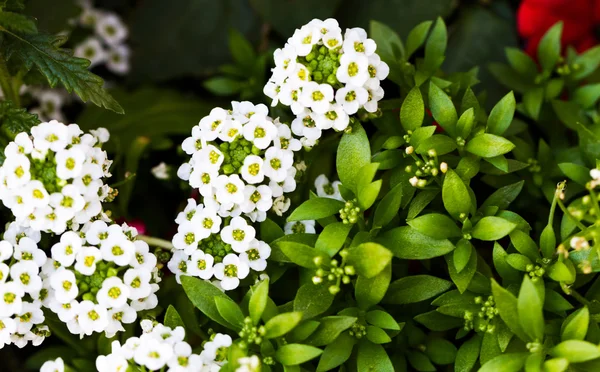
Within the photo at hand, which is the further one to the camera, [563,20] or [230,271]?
[563,20]

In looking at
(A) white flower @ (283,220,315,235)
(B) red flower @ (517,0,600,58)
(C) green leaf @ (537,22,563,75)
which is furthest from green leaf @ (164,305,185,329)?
(B) red flower @ (517,0,600,58)

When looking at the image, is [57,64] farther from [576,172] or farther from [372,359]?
[576,172]

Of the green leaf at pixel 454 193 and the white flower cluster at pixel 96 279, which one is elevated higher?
the green leaf at pixel 454 193

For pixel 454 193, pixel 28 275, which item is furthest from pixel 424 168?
pixel 28 275

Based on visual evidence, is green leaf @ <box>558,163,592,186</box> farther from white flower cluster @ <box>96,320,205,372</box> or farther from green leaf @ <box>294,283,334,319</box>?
white flower cluster @ <box>96,320,205,372</box>

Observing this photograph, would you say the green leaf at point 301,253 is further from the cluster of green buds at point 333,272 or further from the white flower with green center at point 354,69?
the white flower with green center at point 354,69

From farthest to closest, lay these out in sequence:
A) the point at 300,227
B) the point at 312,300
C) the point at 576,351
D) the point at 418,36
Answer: the point at 418,36 < the point at 300,227 < the point at 312,300 < the point at 576,351

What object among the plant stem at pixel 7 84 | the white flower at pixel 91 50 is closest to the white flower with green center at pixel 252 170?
the plant stem at pixel 7 84
